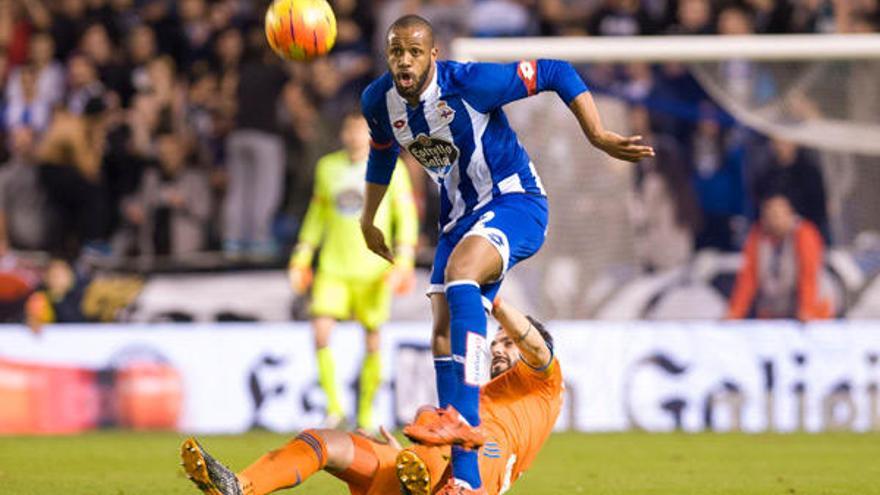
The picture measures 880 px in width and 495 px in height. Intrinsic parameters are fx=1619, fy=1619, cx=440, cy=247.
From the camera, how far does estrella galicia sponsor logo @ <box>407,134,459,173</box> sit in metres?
7.55

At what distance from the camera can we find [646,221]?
14086 millimetres

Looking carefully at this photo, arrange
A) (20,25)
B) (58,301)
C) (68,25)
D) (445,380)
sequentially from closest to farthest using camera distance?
1. (445,380)
2. (58,301)
3. (68,25)
4. (20,25)

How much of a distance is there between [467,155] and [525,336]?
0.92m

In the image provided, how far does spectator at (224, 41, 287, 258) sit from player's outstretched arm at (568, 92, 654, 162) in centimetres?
874

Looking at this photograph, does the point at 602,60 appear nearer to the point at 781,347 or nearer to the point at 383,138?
the point at 781,347

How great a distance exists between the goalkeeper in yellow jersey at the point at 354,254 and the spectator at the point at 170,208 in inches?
124

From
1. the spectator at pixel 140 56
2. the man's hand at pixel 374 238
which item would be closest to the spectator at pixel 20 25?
the spectator at pixel 140 56

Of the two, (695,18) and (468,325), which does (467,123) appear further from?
(695,18)

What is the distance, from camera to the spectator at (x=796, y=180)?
553 inches

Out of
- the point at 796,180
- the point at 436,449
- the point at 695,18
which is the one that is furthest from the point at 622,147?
the point at 695,18

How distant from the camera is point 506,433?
6.81m

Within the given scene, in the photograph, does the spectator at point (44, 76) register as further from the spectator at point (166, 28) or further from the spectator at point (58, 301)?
the spectator at point (58, 301)

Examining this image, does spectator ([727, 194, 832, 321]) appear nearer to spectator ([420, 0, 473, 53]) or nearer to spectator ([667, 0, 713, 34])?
spectator ([667, 0, 713, 34])

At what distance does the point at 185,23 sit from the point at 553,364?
37.9 feet
